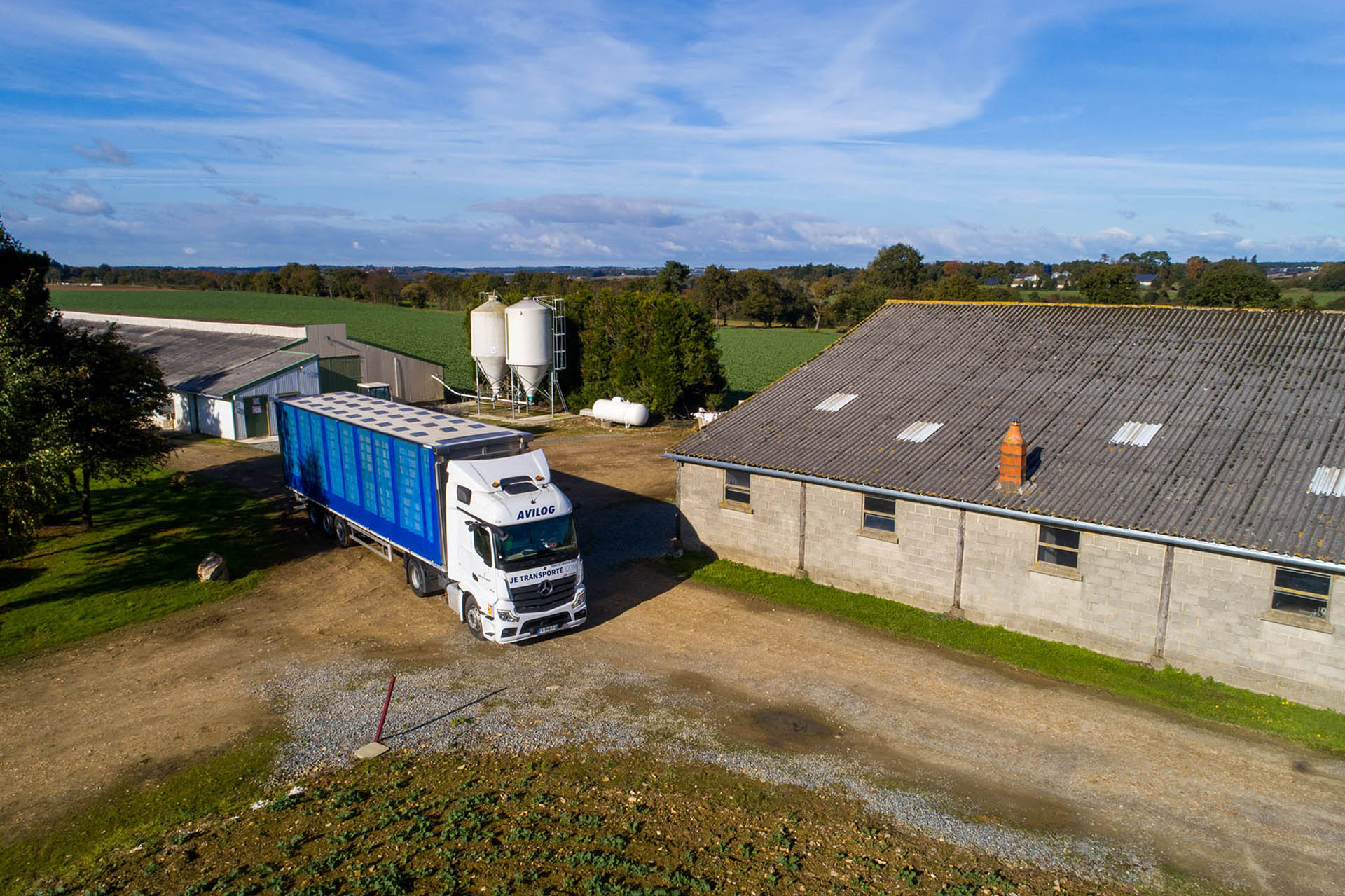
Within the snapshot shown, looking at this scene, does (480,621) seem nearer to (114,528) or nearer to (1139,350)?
(114,528)

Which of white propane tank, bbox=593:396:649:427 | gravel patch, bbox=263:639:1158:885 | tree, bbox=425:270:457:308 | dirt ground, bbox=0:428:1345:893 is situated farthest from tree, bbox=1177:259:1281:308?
tree, bbox=425:270:457:308

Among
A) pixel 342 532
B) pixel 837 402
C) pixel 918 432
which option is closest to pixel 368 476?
pixel 342 532

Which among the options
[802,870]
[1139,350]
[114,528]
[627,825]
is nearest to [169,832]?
[627,825]

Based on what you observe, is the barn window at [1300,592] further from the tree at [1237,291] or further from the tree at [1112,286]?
the tree at [1237,291]

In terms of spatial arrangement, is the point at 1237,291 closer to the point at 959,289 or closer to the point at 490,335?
the point at 959,289

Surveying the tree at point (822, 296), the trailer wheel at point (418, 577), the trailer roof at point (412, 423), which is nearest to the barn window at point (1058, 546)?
the trailer roof at point (412, 423)

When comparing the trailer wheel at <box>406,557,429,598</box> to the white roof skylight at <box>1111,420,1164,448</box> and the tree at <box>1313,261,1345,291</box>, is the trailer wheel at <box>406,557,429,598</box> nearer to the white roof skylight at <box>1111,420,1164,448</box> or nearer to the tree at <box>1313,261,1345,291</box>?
the white roof skylight at <box>1111,420,1164,448</box>
